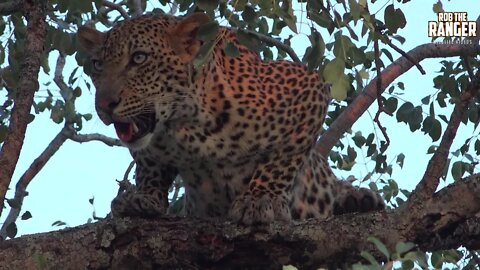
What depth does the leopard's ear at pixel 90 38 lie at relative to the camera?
6199 millimetres

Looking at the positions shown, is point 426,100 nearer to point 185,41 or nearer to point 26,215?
point 185,41

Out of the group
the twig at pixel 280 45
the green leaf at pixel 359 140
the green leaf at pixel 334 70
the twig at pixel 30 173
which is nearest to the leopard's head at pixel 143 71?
the twig at pixel 280 45

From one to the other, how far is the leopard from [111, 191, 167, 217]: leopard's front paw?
0.7 inches

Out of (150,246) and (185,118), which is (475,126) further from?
(150,246)

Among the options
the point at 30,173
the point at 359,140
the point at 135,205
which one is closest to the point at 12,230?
the point at 30,173

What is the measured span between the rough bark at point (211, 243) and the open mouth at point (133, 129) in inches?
28.1

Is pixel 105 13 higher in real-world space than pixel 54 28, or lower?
higher

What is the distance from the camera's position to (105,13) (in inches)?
308

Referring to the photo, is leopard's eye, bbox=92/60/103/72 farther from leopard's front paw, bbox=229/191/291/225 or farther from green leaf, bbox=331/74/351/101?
green leaf, bbox=331/74/351/101

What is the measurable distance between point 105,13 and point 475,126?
7.98 ft

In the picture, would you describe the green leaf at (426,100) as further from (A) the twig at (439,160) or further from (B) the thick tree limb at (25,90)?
(B) the thick tree limb at (25,90)

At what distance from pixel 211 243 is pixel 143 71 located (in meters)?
1.28

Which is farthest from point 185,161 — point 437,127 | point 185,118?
point 437,127

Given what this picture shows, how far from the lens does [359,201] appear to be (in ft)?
21.1
